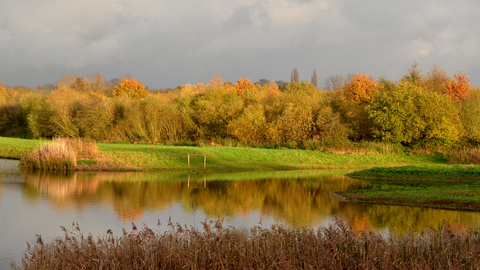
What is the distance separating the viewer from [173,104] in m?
53.4

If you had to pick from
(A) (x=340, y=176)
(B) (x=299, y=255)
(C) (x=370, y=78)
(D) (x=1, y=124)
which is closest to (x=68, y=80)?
(D) (x=1, y=124)

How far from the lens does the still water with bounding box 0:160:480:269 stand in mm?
13328

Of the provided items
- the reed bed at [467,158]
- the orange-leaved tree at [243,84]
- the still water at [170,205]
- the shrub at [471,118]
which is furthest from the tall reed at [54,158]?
the orange-leaved tree at [243,84]

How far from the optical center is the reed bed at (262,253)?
816 centimetres

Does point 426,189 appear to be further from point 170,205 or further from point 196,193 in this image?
point 170,205

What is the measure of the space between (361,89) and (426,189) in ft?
129

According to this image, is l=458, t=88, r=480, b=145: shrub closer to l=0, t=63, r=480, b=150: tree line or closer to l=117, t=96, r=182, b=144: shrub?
l=0, t=63, r=480, b=150: tree line

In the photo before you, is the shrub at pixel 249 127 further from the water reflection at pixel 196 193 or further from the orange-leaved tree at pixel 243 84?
the orange-leaved tree at pixel 243 84

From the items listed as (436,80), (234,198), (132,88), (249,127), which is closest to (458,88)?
(436,80)

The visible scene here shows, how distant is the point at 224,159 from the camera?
112 feet

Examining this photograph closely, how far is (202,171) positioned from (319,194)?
1087 centimetres

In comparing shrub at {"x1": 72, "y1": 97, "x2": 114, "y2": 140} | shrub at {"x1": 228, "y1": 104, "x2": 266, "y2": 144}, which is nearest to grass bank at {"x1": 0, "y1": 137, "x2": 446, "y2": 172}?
shrub at {"x1": 228, "y1": 104, "x2": 266, "y2": 144}

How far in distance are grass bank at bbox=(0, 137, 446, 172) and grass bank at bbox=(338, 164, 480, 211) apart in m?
7.82

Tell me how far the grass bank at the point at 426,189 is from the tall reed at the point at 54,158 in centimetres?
1765
